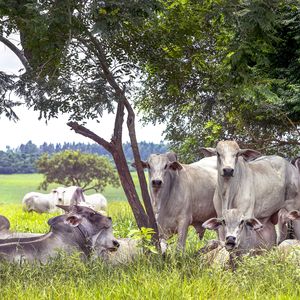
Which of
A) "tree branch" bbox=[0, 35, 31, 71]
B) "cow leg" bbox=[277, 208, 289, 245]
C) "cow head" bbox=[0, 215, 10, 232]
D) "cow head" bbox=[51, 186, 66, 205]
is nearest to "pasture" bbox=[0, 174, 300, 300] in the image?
"cow leg" bbox=[277, 208, 289, 245]

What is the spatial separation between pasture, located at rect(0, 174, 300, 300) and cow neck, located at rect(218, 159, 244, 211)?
1.36 meters

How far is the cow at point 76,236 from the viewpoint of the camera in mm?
10531

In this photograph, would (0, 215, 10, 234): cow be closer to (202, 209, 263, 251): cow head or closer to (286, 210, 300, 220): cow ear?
(202, 209, 263, 251): cow head

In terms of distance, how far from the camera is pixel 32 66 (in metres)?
13.4

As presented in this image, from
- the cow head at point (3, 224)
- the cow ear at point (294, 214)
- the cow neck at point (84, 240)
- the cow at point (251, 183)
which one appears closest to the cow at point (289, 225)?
the cow at point (251, 183)

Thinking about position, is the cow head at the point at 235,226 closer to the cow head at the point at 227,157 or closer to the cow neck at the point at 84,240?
the cow head at the point at 227,157

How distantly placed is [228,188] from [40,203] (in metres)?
20.7

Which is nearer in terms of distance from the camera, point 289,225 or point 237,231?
point 237,231

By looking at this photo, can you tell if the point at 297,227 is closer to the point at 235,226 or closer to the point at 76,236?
the point at 235,226

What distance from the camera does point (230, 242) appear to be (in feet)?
33.0

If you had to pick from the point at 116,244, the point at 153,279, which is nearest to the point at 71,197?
the point at 116,244

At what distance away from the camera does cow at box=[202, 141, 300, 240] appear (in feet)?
37.8

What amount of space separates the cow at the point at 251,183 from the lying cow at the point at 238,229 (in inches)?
26.4

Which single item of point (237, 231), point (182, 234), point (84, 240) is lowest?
point (182, 234)
